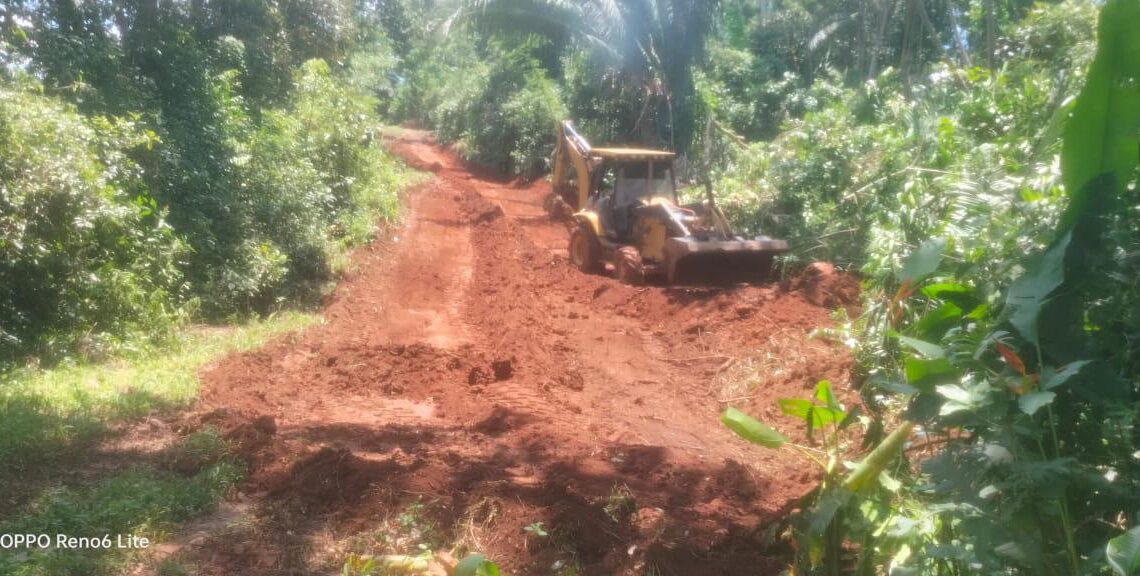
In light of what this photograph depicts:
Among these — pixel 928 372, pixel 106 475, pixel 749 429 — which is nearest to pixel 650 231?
pixel 106 475

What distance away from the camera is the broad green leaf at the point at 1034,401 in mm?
2916

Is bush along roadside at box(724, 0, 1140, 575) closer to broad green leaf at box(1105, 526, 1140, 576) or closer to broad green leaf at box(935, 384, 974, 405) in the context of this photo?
broad green leaf at box(935, 384, 974, 405)

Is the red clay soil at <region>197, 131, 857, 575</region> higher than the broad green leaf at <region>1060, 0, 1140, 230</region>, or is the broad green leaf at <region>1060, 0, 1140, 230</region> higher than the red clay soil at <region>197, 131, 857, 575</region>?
the broad green leaf at <region>1060, 0, 1140, 230</region>

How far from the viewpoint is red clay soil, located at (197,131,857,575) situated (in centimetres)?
488

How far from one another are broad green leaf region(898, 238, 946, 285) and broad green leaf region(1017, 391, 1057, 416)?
0.95 metres

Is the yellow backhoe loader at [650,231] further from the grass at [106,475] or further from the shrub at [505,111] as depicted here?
the shrub at [505,111]

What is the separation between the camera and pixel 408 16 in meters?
35.5

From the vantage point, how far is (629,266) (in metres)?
13.3

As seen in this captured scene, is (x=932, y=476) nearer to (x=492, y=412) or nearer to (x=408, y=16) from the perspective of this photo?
(x=492, y=412)

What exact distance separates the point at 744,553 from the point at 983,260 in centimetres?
192

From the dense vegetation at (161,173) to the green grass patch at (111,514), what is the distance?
351 cm

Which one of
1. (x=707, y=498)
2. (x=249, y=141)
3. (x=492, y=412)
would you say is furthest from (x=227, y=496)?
(x=249, y=141)

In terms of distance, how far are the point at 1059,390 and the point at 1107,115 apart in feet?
3.65

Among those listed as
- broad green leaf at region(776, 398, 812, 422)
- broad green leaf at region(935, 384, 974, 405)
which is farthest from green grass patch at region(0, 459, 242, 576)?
broad green leaf at region(935, 384, 974, 405)
